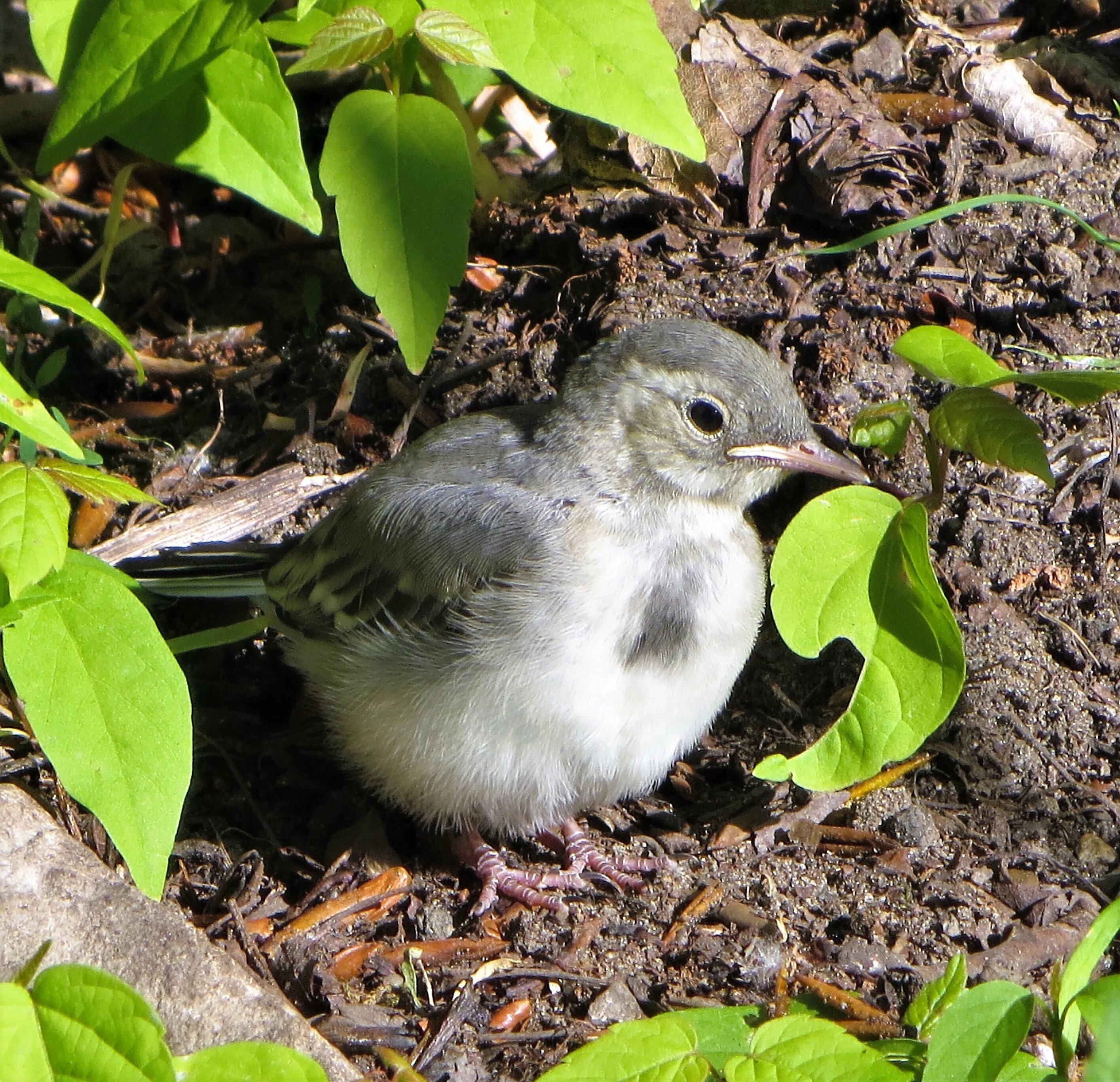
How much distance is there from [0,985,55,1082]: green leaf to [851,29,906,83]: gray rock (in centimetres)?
546

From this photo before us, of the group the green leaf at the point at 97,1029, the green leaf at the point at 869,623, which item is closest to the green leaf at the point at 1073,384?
the green leaf at the point at 869,623

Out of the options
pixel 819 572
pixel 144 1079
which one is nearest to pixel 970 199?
pixel 819 572

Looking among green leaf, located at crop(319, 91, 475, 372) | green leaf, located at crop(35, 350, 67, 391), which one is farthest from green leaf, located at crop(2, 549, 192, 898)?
green leaf, located at crop(35, 350, 67, 391)

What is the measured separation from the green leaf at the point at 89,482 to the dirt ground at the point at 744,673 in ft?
4.72

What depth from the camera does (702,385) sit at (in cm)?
473

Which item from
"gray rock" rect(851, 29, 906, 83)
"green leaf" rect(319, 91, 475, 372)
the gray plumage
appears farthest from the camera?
"gray rock" rect(851, 29, 906, 83)

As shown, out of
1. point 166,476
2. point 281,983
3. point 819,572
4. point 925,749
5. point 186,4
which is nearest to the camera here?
point 819,572

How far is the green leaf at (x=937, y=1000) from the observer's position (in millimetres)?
3736

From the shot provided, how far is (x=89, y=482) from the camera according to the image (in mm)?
4035

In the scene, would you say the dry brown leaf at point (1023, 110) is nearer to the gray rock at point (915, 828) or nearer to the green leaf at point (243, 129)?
the gray rock at point (915, 828)

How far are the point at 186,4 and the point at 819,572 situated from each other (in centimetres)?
256

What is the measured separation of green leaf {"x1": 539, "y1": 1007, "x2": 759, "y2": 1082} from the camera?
10.2ft

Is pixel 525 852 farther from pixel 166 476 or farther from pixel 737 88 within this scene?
pixel 737 88

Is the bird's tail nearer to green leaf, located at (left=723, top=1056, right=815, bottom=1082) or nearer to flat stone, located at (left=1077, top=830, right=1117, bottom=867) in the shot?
green leaf, located at (left=723, top=1056, right=815, bottom=1082)
